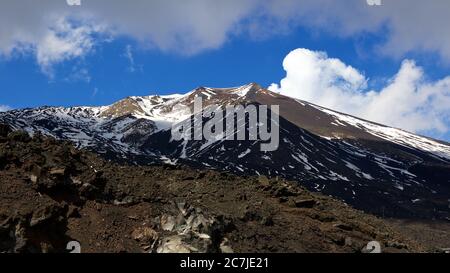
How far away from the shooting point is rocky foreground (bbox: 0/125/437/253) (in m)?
23.4

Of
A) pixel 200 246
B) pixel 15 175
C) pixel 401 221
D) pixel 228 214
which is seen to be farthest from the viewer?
pixel 401 221

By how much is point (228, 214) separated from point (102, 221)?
20.8 ft

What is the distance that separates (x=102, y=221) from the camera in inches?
981

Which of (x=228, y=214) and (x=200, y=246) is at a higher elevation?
(x=228, y=214)

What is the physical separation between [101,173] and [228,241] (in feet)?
24.4

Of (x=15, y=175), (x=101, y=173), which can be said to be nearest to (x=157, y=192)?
(x=101, y=173)

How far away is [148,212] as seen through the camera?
2648 centimetres

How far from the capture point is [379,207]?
194 m

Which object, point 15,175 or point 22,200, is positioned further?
point 15,175

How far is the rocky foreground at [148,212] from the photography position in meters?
23.4

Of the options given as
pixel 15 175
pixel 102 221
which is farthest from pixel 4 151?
pixel 102 221
